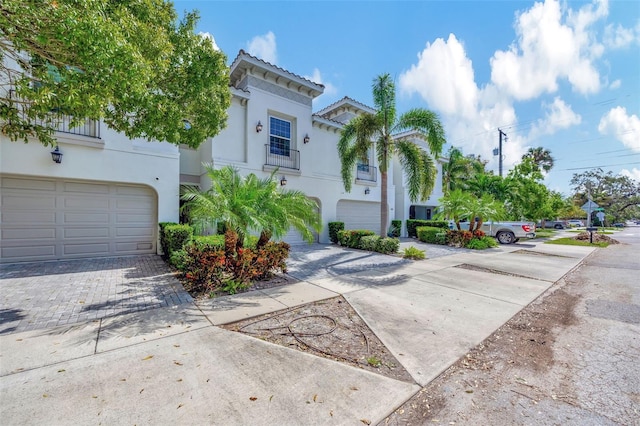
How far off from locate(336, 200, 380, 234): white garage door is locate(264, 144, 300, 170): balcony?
3.79 metres

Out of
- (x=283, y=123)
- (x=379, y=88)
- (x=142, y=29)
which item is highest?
(x=379, y=88)

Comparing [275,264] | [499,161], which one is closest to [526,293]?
[275,264]

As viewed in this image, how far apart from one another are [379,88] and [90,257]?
1193 centimetres

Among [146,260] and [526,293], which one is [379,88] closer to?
[526,293]

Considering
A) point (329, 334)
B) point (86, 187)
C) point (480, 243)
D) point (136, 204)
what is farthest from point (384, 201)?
point (86, 187)

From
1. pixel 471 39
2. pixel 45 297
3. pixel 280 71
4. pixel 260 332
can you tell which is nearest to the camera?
pixel 260 332

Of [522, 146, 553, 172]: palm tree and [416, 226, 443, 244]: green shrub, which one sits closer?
[416, 226, 443, 244]: green shrub

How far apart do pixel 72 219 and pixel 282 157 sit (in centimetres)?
787

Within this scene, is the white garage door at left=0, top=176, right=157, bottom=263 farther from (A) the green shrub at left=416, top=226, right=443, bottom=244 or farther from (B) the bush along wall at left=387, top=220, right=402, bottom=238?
(B) the bush along wall at left=387, top=220, right=402, bottom=238

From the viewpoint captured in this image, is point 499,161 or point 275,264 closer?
point 275,264

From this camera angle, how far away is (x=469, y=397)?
2.68 m

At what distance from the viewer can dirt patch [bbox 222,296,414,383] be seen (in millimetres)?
3270

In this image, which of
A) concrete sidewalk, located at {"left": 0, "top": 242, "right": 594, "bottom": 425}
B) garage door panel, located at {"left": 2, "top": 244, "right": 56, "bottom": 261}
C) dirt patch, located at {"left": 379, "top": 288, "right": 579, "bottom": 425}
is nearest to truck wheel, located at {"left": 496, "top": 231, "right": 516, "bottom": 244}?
concrete sidewalk, located at {"left": 0, "top": 242, "right": 594, "bottom": 425}

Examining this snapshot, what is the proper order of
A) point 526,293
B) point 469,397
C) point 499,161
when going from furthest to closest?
point 499,161
point 526,293
point 469,397
